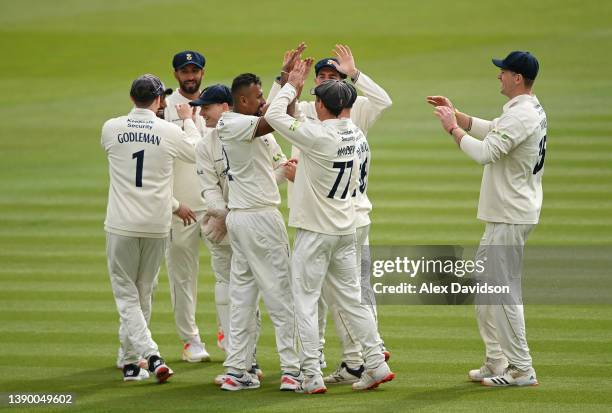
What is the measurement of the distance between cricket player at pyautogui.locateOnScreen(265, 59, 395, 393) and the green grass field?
0.29m

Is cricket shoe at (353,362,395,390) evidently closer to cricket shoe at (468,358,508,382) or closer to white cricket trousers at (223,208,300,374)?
white cricket trousers at (223,208,300,374)

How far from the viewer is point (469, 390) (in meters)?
6.56

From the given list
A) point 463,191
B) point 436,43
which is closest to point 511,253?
point 463,191

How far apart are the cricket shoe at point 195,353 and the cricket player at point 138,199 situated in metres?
0.57

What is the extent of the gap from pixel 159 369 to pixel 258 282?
820 mm

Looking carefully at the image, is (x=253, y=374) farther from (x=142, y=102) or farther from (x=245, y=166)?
(x=142, y=102)

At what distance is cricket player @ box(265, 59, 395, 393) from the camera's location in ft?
20.7

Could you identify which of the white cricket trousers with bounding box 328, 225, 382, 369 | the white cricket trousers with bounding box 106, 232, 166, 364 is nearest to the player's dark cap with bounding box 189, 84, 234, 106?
the white cricket trousers with bounding box 106, 232, 166, 364

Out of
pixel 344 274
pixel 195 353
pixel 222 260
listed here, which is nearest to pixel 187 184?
pixel 222 260

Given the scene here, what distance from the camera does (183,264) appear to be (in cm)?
775

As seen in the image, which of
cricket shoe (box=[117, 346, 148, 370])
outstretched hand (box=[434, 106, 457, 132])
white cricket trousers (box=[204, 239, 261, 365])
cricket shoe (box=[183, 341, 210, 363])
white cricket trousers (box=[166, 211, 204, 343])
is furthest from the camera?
white cricket trousers (box=[166, 211, 204, 343])

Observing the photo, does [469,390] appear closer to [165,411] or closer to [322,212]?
[322,212]

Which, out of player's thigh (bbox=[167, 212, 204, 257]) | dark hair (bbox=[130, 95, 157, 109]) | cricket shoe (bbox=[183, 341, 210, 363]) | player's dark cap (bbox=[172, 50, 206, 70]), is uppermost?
player's dark cap (bbox=[172, 50, 206, 70])

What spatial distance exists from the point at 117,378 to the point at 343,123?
2.20 metres
